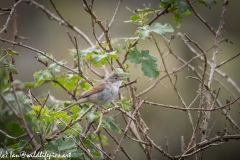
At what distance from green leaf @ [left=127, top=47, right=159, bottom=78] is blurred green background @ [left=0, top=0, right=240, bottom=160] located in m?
2.66

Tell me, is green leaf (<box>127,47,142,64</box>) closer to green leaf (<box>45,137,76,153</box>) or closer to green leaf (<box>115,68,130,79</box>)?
green leaf (<box>115,68,130,79</box>)

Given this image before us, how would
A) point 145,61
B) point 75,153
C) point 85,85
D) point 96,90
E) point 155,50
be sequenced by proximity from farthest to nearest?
1. point 155,50
2. point 96,90
3. point 85,85
4. point 145,61
5. point 75,153

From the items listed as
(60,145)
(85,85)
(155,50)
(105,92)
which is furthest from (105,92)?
(155,50)

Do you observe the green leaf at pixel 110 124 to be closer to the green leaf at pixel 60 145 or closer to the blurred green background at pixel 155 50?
the green leaf at pixel 60 145

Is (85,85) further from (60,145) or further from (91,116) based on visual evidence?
(60,145)

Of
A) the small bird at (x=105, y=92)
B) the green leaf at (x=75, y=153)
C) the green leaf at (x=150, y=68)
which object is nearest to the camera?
the green leaf at (x=75, y=153)

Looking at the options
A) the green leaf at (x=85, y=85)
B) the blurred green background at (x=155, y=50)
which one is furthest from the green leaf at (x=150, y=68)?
the blurred green background at (x=155, y=50)

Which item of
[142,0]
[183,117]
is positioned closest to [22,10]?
[142,0]

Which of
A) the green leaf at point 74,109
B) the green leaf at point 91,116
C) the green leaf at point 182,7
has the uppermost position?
the green leaf at point 182,7

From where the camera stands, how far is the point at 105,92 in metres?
3.09

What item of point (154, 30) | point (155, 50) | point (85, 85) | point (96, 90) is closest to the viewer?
point (154, 30)

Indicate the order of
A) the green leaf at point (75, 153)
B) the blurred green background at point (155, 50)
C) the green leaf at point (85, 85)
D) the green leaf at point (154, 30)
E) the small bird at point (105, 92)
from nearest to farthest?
the green leaf at point (75, 153)
the green leaf at point (154, 30)
the green leaf at point (85, 85)
the small bird at point (105, 92)
the blurred green background at point (155, 50)

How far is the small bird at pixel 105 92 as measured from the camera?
295 centimetres

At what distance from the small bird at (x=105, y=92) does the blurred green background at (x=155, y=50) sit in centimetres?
215
